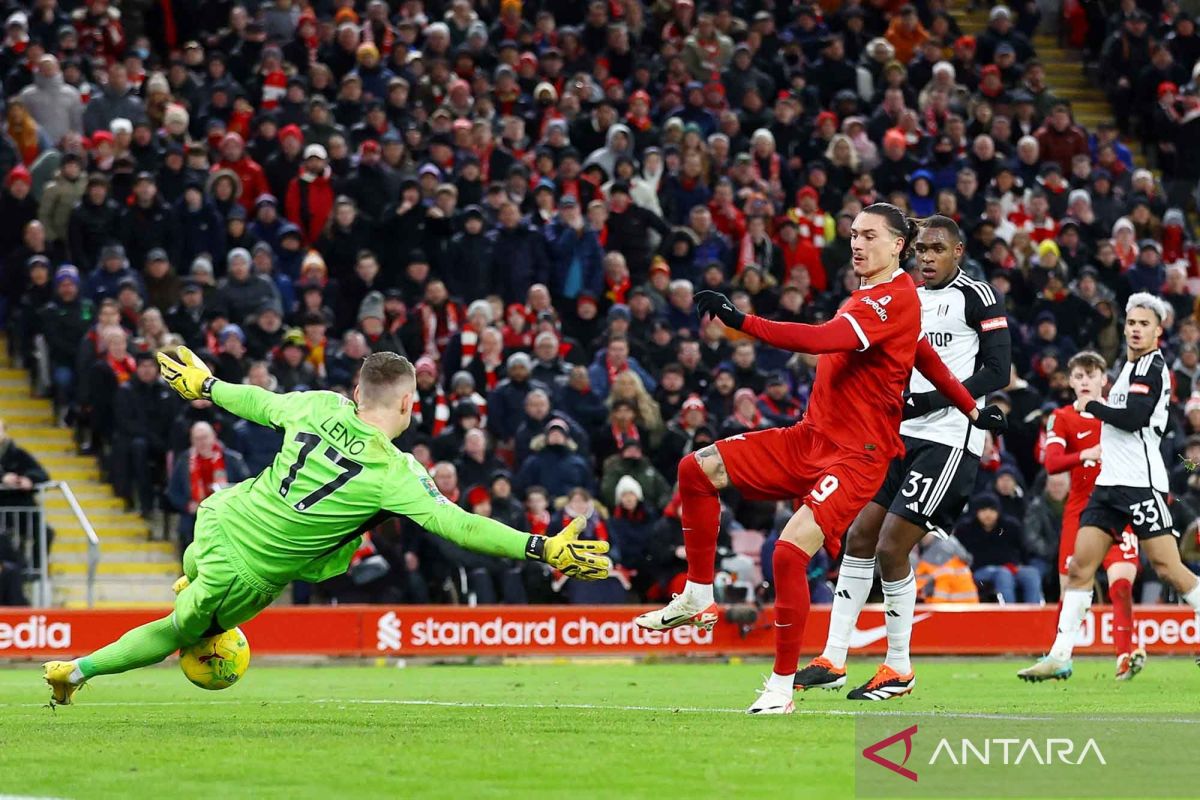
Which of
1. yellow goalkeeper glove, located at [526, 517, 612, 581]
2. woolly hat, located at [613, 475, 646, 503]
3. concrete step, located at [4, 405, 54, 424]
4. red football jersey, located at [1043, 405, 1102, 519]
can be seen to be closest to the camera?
yellow goalkeeper glove, located at [526, 517, 612, 581]

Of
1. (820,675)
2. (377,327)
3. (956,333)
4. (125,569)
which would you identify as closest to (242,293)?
(377,327)

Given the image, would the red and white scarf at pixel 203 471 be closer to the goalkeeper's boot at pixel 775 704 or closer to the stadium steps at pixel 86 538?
the stadium steps at pixel 86 538

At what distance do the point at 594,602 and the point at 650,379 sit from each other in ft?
10.5

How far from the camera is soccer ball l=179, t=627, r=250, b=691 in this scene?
32.4 feet

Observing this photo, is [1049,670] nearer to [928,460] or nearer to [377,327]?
[928,460]

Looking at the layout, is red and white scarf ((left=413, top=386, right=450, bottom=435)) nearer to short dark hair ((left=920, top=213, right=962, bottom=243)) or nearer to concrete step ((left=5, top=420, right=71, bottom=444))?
concrete step ((left=5, top=420, right=71, bottom=444))

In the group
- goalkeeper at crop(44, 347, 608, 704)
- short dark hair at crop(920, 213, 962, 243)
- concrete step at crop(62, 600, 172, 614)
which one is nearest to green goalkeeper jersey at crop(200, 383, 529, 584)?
goalkeeper at crop(44, 347, 608, 704)

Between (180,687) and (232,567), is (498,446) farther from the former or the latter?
(232,567)

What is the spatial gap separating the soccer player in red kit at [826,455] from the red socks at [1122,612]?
15.6 ft

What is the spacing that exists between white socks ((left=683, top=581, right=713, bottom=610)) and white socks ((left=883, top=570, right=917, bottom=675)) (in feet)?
6.11

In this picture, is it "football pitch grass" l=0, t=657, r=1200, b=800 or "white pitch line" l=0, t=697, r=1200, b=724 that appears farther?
"white pitch line" l=0, t=697, r=1200, b=724

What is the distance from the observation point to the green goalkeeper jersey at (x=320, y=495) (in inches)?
365

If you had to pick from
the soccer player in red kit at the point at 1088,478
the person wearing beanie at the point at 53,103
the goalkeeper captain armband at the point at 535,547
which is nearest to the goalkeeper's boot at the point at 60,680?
the goalkeeper captain armband at the point at 535,547

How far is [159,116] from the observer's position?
76.4 ft
